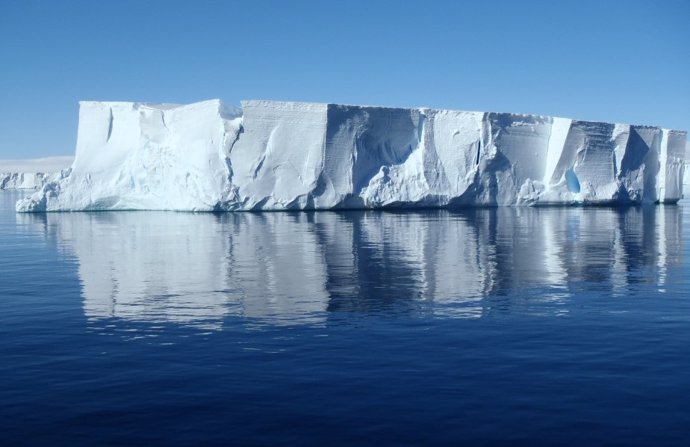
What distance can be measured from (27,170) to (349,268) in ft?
345

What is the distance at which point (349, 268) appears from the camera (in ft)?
32.2

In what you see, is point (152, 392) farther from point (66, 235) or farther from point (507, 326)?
point (66, 235)

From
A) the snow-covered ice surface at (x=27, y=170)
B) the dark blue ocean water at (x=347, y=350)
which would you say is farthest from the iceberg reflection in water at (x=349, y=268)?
the snow-covered ice surface at (x=27, y=170)

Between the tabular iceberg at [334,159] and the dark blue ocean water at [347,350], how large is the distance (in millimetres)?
12903

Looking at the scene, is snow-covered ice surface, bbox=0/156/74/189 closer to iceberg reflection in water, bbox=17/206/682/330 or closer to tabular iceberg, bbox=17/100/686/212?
tabular iceberg, bbox=17/100/686/212

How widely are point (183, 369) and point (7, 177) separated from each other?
87.9 metres

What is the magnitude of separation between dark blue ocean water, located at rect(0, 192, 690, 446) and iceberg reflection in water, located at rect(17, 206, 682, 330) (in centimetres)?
5

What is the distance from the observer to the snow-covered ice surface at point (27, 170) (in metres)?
82.8

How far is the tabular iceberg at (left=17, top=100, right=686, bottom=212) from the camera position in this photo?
23.8m

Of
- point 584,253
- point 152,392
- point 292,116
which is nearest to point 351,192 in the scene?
point 292,116

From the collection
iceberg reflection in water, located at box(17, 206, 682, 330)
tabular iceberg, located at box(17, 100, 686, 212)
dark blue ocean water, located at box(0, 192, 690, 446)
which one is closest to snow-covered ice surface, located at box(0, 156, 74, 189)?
tabular iceberg, located at box(17, 100, 686, 212)

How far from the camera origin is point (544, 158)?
91.8 feet

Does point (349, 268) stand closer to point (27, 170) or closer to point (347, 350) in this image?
point (347, 350)

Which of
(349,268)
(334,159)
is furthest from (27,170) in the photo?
(349,268)
